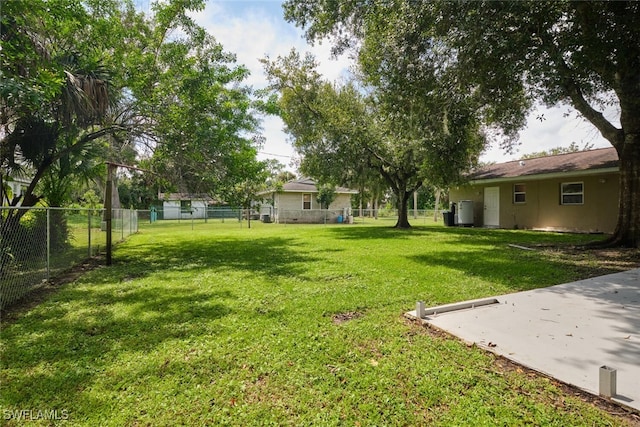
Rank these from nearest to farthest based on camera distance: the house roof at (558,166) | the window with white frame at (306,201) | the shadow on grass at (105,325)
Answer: the shadow on grass at (105,325) < the house roof at (558,166) < the window with white frame at (306,201)

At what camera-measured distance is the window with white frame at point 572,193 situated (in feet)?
47.8

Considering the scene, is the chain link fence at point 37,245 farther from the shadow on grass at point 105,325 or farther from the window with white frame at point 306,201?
the window with white frame at point 306,201

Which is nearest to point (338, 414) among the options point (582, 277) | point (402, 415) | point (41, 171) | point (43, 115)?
point (402, 415)

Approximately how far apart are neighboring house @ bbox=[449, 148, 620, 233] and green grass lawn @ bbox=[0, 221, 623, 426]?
10.8 meters

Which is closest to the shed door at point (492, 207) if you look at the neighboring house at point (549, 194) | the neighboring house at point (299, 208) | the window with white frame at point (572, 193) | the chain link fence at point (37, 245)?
the neighboring house at point (549, 194)

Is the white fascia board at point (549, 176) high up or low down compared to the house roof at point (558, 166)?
down

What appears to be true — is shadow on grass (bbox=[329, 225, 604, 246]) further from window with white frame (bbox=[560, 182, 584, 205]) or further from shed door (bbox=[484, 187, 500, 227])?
shed door (bbox=[484, 187, 500, 227])

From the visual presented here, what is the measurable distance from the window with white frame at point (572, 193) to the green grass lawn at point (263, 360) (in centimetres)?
1135

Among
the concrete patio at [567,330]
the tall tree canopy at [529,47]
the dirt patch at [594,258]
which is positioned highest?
the tall tree canopy at [529,47]

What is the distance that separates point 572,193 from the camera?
14.9m

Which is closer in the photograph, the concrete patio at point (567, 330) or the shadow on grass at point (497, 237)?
the concrete patio at point (567, 330)

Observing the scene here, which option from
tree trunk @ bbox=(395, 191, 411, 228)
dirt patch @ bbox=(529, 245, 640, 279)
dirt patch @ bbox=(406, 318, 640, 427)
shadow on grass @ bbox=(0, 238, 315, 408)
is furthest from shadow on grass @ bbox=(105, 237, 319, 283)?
tree trunk @ bbox=(395, 191, 411, 228)

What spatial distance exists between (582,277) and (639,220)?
184 inches

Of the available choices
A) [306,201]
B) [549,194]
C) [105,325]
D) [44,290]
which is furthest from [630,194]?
[306,201]
